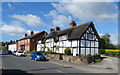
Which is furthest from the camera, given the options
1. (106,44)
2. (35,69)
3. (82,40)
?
(106,44)

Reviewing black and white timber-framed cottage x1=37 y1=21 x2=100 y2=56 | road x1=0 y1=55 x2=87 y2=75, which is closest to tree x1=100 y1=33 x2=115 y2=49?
black and white timber-framed cottage x1=37 y1=21 x2=100 y2=56

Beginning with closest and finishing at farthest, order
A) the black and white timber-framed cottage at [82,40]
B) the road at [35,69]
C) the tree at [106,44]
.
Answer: the road at [35,69] → the black and white timber-framed cottage at [82,40] → the tree at [106,44]

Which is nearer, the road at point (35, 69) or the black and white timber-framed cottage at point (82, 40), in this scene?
the road at point (35, 69)

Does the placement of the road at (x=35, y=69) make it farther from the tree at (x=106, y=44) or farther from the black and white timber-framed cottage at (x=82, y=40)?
the tree at (x=106, y=44)

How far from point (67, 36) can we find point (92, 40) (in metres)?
6.15

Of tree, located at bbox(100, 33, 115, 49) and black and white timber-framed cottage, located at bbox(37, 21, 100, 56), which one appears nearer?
black and white timber-framed cottage, located at bbox(37, 21, 100, 56)

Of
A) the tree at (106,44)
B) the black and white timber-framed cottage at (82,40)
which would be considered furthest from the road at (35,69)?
the tree at (106,44)

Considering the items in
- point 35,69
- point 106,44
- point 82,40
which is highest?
point 82,40

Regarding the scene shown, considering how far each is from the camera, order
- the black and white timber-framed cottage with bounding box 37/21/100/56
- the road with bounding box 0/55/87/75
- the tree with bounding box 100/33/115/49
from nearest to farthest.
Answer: the road with bounding box 0/55/87/75 → the black and white timber-framed cottage with bounding box 37/21/100/56 → the tree with bounding box 100/33/115/49

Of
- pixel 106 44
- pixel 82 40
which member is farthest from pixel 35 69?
pixel 106 44

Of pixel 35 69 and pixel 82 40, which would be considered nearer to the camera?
pixel 35 69

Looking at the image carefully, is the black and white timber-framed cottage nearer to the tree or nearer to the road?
the road

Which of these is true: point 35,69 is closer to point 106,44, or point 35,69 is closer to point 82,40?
point 82,40

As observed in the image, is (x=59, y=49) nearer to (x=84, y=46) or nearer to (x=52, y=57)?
(x=52, y=57)
